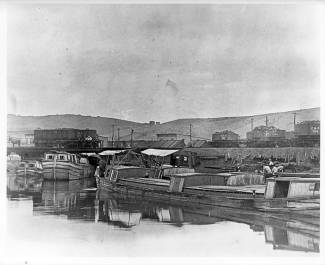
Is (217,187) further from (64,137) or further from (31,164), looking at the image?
(31,164)

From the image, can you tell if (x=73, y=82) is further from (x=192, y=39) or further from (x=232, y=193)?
(x=232, y=193)

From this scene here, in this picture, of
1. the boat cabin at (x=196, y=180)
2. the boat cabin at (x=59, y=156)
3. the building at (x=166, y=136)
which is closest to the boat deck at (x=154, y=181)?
the boat cabin at (x=196, y=180)

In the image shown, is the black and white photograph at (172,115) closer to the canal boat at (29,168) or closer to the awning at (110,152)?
the canal boat at (29,168)

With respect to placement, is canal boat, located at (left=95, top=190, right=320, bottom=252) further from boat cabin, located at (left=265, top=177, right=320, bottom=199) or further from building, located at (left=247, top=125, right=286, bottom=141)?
building, located at (left=247, top=125, right=286, bottom=141)

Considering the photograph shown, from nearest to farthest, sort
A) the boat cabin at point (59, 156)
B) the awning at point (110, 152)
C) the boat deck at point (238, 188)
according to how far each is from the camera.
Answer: the boat deck at point (238, 188) < the boat cabin at point (59, 156) < the awning at point (110, 152)

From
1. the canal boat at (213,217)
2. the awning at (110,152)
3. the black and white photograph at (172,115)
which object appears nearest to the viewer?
the canal boat at (213,217)

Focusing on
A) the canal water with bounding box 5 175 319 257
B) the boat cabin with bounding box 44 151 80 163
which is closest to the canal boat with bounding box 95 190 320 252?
the canal water with bounding box 5 175 319 257
